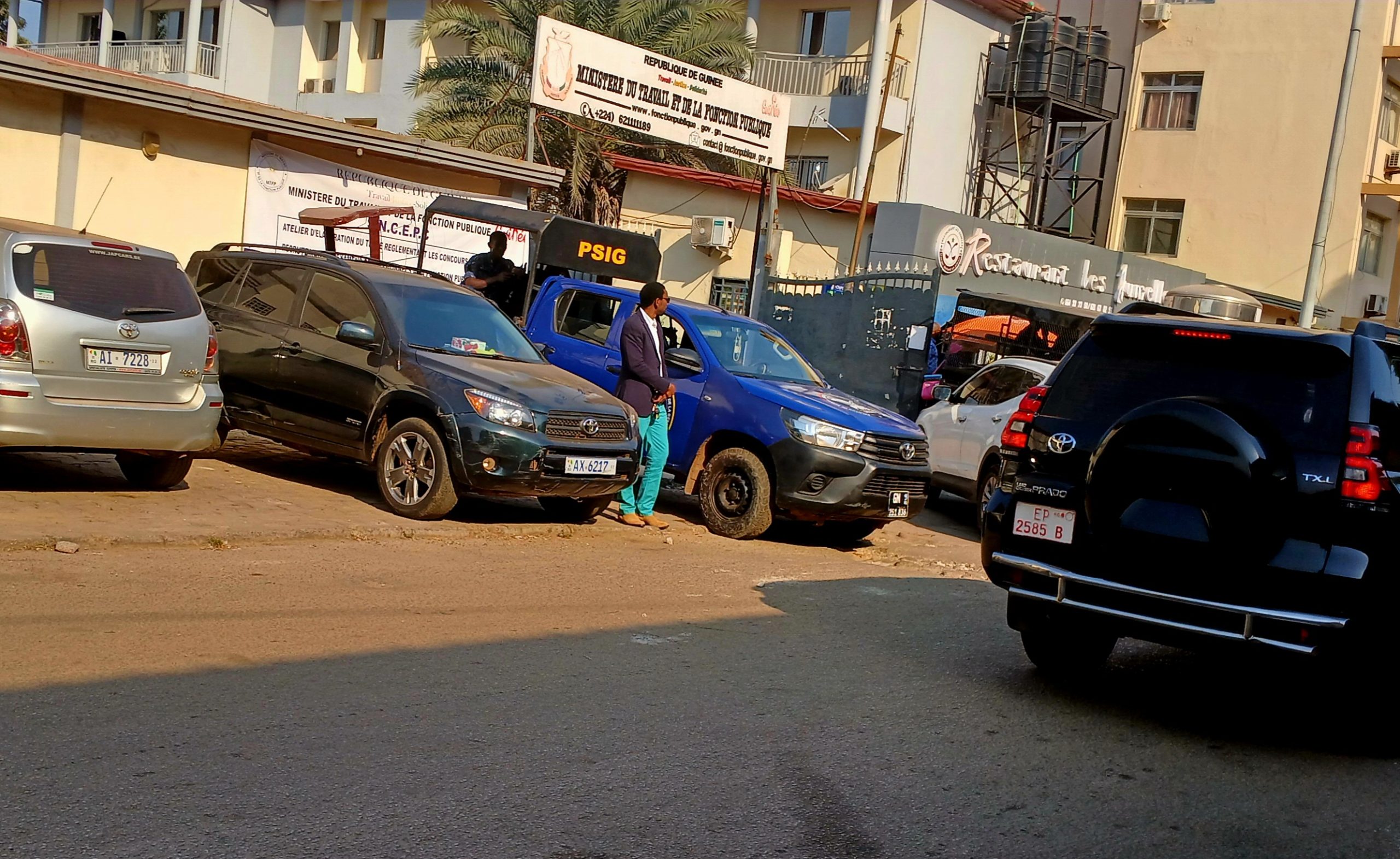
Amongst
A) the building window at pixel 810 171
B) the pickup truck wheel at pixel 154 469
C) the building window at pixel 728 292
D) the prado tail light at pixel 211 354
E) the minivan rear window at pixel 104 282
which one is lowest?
the pickup truck wheel at pixel 154 469

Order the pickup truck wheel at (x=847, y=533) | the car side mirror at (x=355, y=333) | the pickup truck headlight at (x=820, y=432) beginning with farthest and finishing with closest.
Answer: the pickup truck wheel at (x=847, y=533), the pickup truck headlight at (x=820, y=432), the car side mirror at (x=355, y=333)

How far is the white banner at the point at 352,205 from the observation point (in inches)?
627

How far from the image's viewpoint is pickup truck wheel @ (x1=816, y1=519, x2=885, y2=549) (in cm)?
1173

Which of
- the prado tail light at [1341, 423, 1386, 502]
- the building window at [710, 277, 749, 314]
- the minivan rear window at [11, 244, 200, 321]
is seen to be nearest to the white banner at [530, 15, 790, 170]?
the building window at [710, 277, 749, 314]

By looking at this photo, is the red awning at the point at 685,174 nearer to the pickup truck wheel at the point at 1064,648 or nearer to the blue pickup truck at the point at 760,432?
the blue pickup truck at the point at 760,432

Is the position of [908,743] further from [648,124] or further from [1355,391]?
[648,124]

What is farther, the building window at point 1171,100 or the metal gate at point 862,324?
the building window at point 1171,100

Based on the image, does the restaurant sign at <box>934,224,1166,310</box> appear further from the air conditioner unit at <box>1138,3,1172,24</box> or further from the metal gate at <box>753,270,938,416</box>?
the air conditioner unit at <box>1138,3,1172,24</box>

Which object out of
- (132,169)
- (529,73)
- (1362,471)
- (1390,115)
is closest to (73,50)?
(529,73)

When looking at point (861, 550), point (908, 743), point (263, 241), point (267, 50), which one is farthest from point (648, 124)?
point (267, 50)

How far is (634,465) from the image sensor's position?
10.5 meters

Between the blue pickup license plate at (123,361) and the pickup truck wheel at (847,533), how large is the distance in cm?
551

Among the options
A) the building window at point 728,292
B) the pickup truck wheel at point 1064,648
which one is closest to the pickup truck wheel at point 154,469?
the pickup truck wheel at point 1064,648

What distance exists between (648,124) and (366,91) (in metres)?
21.0
